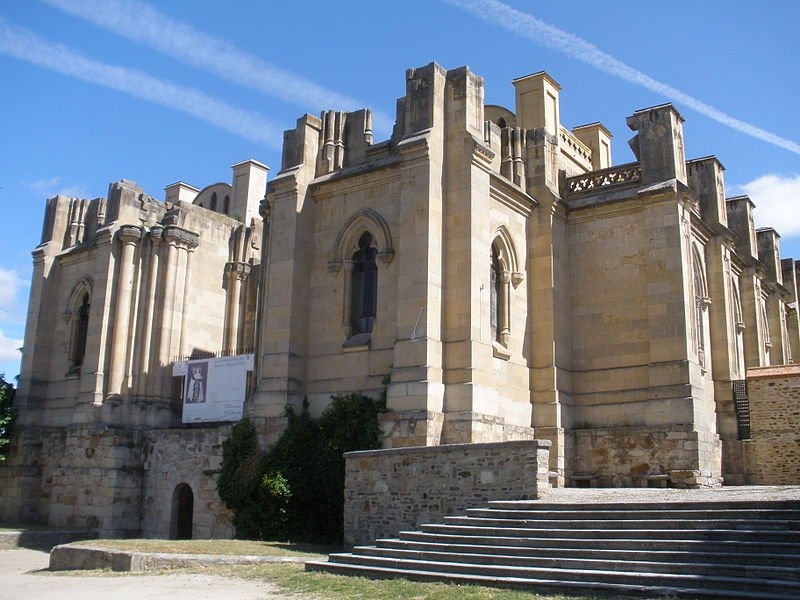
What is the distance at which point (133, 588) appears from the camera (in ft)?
43.6

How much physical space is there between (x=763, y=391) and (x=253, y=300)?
17587 millimetres

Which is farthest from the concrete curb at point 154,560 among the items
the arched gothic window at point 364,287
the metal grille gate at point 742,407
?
the metal grille gate at point 742,407

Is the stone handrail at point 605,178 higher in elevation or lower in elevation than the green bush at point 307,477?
higher

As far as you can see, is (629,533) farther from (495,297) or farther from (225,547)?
(495,297)

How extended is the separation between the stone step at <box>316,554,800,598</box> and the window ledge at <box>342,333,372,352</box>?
758 centimetres

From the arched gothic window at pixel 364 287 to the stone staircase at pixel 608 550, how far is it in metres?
7.78

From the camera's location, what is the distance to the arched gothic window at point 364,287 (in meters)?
21.9

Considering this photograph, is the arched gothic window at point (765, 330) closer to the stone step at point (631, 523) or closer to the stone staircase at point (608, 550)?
the stone staircase at point (608, 550)

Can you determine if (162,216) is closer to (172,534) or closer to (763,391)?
(172,534)

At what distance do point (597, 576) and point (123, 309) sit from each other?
Result: 2095 cm

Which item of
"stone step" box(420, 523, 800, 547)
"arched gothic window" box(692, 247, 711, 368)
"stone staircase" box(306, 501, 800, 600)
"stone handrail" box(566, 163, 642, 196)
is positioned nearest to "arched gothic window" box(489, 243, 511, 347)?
"stone handrail" box(566, 163, 642, 196)

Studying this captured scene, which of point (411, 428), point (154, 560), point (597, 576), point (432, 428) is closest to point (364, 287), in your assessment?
point (411, 428)

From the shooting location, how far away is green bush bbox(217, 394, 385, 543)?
19.9 metres

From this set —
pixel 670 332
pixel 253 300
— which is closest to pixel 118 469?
pixel 253 300
